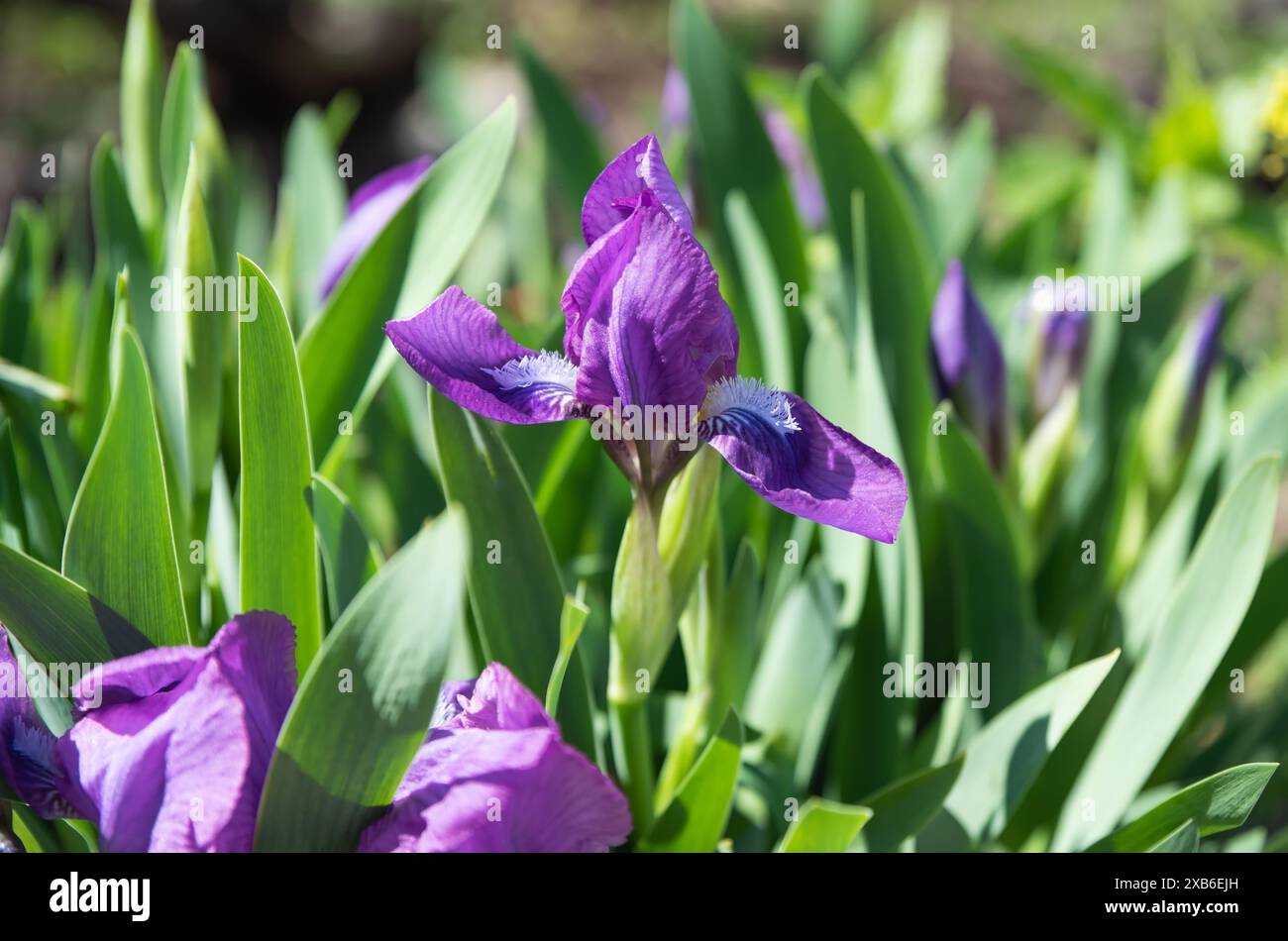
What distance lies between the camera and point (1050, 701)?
76cm

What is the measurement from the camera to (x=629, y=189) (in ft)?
2.00

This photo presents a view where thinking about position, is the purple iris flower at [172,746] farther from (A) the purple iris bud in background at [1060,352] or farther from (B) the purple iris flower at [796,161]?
(B) the purple iris flower at [796,161]

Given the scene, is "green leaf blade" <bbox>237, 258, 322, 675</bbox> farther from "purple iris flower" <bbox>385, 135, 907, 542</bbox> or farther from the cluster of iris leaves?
"purple iris flower" <bbox>385, 135, 907, 542</bbox>

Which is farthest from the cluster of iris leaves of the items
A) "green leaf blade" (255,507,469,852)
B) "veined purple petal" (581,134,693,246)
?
"veined purple petal" (581,134,693,246)

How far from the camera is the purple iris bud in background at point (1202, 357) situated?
103 centimetres

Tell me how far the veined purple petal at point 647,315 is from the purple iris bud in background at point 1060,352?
0.58m

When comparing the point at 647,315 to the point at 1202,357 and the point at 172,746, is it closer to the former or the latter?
the point at 172,746

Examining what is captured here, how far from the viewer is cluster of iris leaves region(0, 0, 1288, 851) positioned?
642mm

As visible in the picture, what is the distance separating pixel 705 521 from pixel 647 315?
0.43ft

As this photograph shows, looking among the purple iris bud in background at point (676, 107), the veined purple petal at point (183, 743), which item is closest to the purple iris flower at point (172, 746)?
the veined purple petal at point (183, 743)

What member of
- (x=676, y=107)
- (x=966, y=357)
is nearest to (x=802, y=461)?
(x=966, y=357)

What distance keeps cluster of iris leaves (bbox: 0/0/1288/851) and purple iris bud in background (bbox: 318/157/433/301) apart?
58mm
